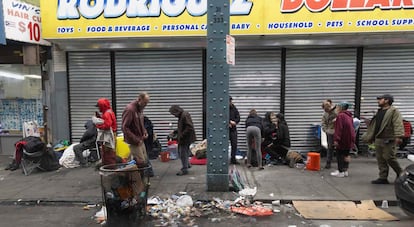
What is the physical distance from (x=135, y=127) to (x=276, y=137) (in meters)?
3.64

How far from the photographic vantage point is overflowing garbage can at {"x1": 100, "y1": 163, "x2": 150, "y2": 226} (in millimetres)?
4285

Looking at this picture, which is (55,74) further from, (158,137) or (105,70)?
(158,137)

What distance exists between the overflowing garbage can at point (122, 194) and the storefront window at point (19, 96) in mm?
6606

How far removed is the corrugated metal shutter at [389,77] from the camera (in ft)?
29.9

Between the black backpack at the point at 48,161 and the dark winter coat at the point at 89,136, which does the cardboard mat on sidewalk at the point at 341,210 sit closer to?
the dark winter coat at the point at 89,136

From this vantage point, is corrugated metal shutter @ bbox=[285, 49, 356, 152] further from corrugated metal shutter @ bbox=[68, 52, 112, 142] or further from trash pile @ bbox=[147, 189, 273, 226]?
corrugated metal shutter @ bbox=[68, 52, 112, 142]

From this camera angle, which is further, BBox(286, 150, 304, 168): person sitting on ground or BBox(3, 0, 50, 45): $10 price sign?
BBox(286, 150, 304, 168): person sitting on ground

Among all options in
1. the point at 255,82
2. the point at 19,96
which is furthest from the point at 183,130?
the point at 19,96

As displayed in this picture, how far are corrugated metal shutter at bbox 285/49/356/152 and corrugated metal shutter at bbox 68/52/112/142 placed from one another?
5217 millimetres

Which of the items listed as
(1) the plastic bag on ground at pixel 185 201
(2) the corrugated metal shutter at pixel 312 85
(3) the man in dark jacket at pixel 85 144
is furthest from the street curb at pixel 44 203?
(2) the corrugated metal shutter at pixel 312 85

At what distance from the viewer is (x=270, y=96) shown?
30.9 ft

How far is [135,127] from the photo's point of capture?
6395 mm

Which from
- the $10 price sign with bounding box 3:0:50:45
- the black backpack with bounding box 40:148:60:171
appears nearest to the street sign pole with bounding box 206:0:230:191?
the black backpack with bounding box 40:148:60:171

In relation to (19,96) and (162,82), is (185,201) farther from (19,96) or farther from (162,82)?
(19,96)
